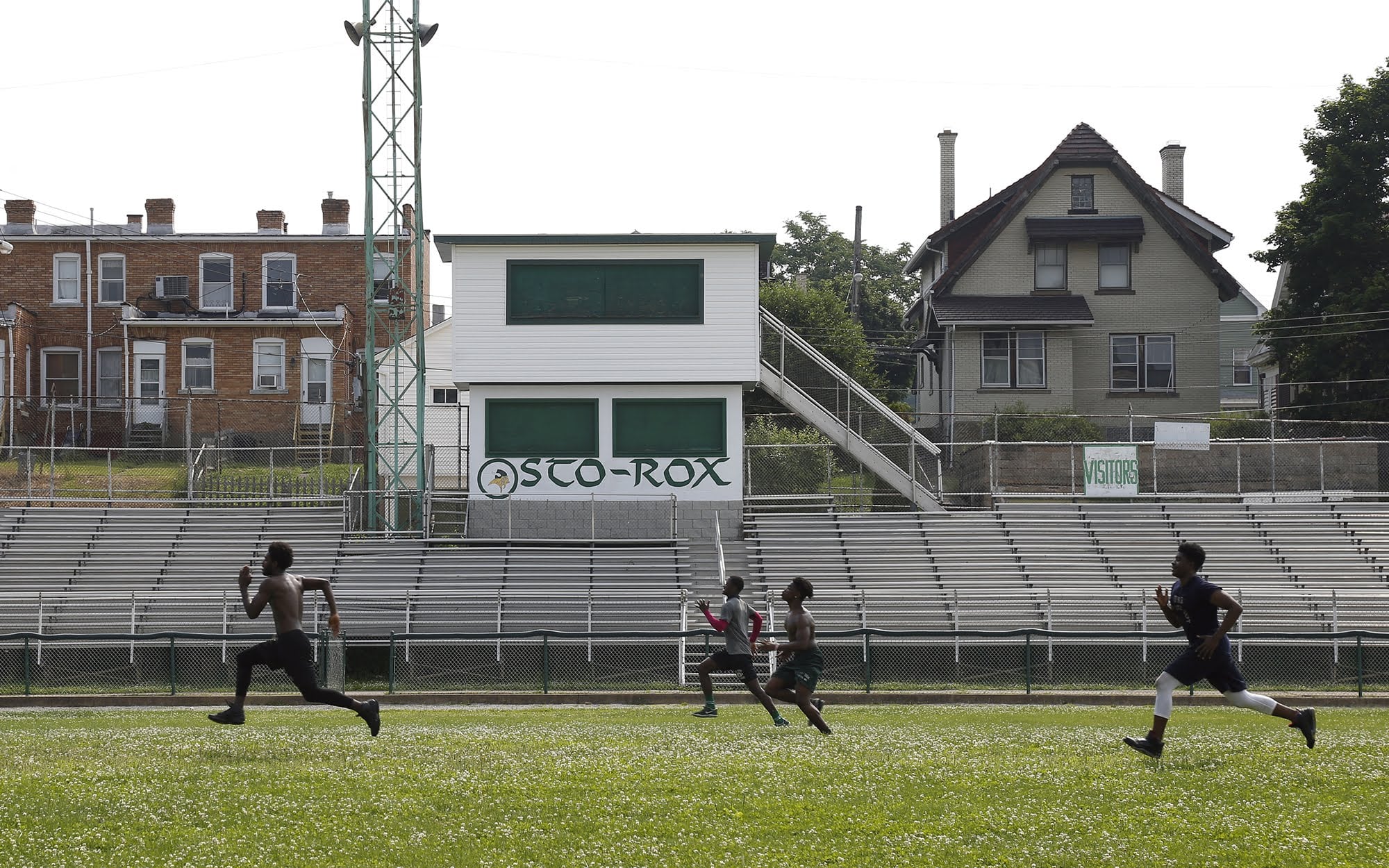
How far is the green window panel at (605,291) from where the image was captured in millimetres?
34969

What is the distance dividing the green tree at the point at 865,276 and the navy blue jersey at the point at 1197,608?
188 ft

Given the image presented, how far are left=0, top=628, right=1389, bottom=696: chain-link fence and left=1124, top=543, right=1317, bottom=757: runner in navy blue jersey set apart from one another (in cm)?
1269

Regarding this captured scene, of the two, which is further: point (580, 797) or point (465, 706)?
point (465, 706)

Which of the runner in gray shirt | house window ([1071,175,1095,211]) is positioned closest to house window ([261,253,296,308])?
house window ([1071,175,1095,211])

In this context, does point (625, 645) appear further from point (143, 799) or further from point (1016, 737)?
point (143, 799)

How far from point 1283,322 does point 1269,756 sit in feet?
127

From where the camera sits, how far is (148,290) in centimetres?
5241

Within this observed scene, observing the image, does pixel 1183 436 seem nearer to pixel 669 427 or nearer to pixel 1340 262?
pixel 669 427

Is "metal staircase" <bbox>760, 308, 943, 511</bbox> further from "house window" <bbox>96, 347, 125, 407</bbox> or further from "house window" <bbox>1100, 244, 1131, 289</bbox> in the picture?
"house window" <bbox>96, 347, 125, 407</bbox>

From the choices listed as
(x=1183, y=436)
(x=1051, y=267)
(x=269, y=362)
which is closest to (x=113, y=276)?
(x=269, y=362)

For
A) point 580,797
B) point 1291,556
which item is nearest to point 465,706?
point 580,797

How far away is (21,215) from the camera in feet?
179

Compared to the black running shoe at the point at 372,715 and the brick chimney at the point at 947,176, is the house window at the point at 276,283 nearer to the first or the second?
the brick chimney at the point at 947,176

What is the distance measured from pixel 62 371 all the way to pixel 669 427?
2663 cm
